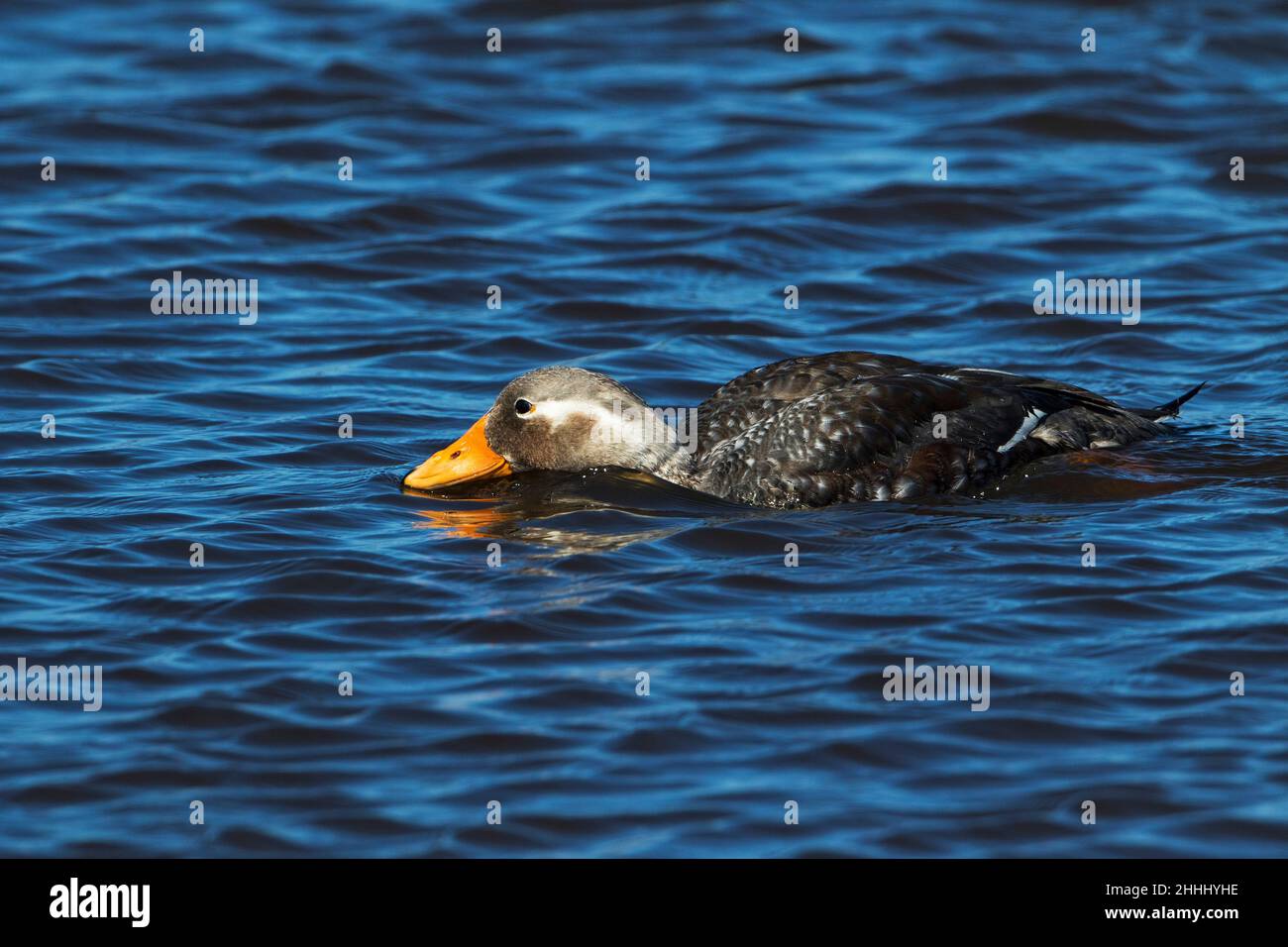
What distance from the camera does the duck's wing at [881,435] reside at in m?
9.11

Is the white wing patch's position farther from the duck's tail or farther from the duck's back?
the duck's tail

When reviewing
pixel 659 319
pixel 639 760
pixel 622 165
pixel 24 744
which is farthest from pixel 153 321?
pixel 639 760

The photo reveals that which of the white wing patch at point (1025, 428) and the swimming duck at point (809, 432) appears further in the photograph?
the white wing patch at point (1025, 428)

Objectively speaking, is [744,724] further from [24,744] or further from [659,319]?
[659,319]

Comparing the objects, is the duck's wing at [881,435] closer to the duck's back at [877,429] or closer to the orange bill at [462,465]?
the duck's back at [877,429]

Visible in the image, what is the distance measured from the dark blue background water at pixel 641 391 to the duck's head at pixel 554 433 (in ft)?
0.68

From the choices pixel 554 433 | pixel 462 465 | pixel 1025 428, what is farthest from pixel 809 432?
pixel 462 465

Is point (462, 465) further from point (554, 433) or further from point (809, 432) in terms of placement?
point (809, 432)

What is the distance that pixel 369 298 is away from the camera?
511 inches

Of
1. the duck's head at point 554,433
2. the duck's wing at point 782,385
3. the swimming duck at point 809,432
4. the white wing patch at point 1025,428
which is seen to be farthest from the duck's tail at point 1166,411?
the duck's head at point 554,433

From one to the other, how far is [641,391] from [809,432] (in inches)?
91.5

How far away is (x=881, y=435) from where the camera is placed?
9.13 m

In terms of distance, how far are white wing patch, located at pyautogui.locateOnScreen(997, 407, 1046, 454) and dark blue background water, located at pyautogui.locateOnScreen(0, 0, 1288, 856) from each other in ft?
0.78

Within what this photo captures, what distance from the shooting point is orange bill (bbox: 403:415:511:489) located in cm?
945
